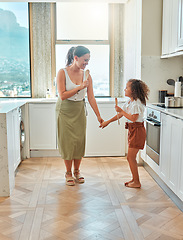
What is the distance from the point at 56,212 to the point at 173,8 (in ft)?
8.46

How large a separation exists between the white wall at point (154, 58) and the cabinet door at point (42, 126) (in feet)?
4.81

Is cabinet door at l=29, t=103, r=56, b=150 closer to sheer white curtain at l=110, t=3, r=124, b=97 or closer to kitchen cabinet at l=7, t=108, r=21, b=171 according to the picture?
kitchen cabinet at l=7, t=108, r=21, b=171

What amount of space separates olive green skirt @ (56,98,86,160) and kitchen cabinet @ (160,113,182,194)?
873 mm

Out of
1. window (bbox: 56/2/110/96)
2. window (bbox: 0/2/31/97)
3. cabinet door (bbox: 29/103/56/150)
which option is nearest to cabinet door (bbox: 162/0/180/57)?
window (bbox: 56/2/110/96)

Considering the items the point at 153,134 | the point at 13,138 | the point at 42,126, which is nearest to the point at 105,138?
the point at 42,126

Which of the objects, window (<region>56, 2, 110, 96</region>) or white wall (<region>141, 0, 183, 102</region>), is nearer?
white wall (<region>141, 0, 183, 102</region>)

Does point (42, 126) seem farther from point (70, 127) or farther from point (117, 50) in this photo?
point (117, 50)

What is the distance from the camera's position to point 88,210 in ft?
9.17

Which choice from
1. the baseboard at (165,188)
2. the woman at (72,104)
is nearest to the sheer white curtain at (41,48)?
the woman at (72,104)

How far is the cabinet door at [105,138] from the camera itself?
15.1 ft

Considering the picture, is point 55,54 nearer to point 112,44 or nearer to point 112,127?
point 112,44

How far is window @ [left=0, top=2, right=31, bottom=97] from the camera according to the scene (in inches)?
197

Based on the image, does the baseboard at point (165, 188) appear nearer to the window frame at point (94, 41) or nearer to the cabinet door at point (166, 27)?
the cabinet door at point (166, 27)

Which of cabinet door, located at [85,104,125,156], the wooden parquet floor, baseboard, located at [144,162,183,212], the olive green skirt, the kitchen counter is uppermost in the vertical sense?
the kitchen counter
